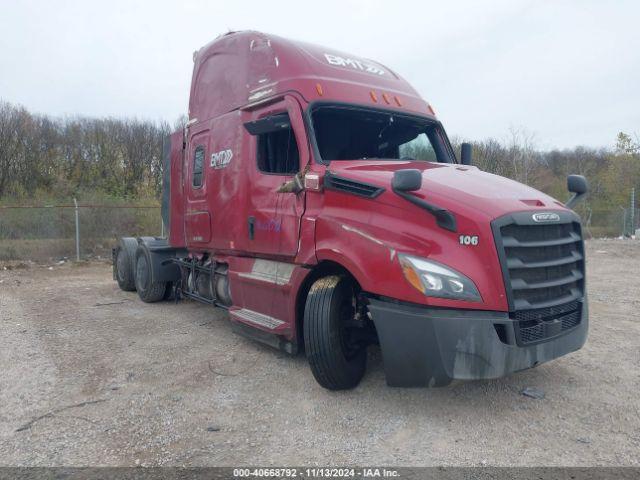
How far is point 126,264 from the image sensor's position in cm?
1009

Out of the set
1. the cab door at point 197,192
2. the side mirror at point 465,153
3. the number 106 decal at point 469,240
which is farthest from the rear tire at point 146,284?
the number 106 decal at point 469,240

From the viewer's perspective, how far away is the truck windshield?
5211mm

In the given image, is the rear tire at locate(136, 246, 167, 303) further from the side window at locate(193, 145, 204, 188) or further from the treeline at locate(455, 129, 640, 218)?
the treeline at locate(455, 129, 640, 218)

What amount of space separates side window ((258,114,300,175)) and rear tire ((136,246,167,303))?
403cm

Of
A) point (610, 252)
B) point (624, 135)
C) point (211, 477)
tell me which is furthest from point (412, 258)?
point (624, 135)

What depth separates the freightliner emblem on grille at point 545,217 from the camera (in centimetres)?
407

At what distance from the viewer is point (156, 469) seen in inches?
135

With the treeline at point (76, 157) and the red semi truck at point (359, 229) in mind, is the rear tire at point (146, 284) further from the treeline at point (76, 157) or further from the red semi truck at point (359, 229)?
the treeline at point (76, 157)

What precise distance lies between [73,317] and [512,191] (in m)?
6.56

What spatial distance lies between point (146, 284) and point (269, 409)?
5173 millimetres

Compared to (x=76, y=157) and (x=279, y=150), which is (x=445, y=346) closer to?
(x=279, y=150)

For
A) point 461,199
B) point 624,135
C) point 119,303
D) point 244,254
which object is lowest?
point 119,303

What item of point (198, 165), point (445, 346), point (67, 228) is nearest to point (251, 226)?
point (198, 165)

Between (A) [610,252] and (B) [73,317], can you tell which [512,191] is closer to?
(B) [73,317]
